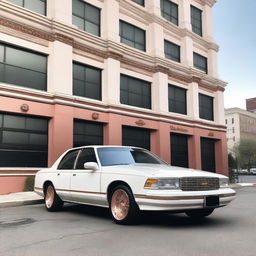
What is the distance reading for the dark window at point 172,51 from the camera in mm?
24972

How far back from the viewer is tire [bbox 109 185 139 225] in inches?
260

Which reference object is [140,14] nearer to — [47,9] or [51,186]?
[47,9]

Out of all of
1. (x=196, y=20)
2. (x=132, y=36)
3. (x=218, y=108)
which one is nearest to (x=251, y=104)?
(x=218, y=108)

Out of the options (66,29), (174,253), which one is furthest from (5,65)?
(174,253)

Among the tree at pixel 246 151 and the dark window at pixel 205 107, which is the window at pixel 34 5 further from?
the tree at pixel 246 151

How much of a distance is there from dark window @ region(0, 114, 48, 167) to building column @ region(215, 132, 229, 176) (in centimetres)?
1638

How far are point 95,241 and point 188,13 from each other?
24.9 metres

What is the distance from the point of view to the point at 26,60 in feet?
54.2

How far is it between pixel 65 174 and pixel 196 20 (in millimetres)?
23621

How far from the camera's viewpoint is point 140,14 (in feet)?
76.1

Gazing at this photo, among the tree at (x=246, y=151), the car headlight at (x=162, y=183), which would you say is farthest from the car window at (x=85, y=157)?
the tree at (x=246, y=151)

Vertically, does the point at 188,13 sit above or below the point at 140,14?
above

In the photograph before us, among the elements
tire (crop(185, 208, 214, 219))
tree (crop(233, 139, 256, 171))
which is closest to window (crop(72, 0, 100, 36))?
tire (crop(185, 208, 214, 219))

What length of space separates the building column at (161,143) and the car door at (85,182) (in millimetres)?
13809
